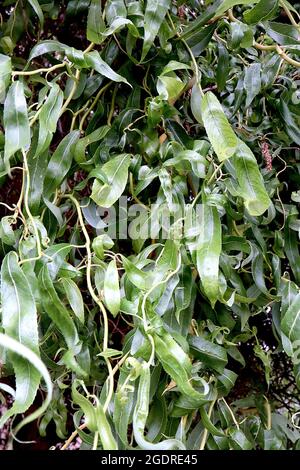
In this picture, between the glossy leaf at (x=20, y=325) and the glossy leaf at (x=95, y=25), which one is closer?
the glossy leaf at (x=20, y=325)

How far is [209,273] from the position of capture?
0.43 m

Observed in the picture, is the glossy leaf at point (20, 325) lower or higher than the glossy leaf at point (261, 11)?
lower

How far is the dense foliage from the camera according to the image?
16.7 inches

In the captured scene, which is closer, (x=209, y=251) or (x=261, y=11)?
(x=209, y=251)

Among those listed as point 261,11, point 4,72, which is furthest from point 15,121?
point 261,11

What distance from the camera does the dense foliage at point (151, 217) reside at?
16.7 inches

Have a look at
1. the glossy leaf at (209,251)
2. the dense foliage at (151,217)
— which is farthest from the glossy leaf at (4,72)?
the glossy leaf at (209,251)

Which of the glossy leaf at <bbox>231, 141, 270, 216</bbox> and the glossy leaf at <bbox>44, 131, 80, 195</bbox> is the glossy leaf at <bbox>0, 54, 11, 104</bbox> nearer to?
the glossy leaf at <bbox>44, 131, 80, 195</bbox>

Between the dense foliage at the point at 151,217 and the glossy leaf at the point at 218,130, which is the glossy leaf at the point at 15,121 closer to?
the dense foliage at the point at 151,217

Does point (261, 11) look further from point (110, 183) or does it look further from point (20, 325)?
point (20, 325)

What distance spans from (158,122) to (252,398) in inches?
17.5

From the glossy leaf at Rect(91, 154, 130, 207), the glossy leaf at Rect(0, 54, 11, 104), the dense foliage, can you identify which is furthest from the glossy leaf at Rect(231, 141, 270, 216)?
the glossy leaf at Rect(0, 54, 11, 104)

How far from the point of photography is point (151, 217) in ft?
1.73
